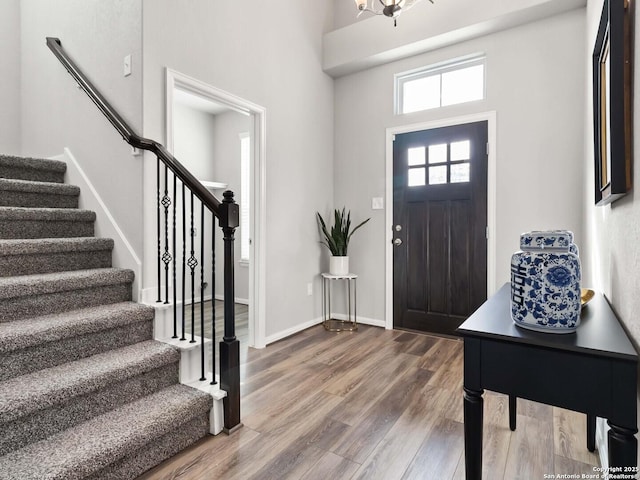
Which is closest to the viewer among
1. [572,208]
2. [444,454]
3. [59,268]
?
[444,454]

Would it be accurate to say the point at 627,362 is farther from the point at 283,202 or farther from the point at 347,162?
Answer: the point at 347,162

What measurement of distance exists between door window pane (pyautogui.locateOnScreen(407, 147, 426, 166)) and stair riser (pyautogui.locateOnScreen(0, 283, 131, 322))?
2693 mm

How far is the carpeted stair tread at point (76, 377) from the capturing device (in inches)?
51.3

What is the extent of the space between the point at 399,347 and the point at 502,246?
126 cm

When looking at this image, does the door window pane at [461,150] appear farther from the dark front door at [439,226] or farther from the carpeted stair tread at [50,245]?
the carpeted stair tread at [50,245]

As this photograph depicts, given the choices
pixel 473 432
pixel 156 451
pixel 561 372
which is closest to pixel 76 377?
pixel 156 451

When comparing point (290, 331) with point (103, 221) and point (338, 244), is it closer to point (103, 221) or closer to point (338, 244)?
point (338, 244)

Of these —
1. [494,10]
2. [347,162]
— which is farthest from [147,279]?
[494,10]

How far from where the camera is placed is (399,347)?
9.93 ft

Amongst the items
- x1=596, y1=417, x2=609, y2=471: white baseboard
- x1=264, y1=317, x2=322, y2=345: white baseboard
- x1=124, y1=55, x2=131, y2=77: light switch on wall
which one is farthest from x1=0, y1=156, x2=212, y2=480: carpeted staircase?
x1=596, y1=417, x2=609, y2=471: white baseboard

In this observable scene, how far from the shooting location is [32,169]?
8.36ft

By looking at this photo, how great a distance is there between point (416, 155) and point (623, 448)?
9.73 feet

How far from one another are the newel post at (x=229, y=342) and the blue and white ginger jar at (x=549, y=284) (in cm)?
128

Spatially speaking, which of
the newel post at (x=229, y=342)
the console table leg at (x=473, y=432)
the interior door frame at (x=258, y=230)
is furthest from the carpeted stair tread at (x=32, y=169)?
the console table leg at (x=473, y=432)
